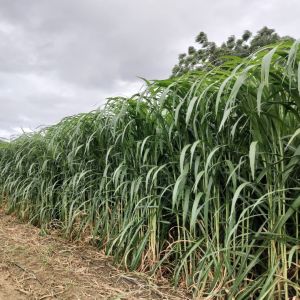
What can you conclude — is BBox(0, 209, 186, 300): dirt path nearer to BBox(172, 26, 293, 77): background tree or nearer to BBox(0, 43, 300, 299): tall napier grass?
BBox(0, 43, 300, 299): tall napier grass

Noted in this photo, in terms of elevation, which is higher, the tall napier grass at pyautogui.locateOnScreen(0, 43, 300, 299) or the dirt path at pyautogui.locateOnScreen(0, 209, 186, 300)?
the tall napier grass at pyautogui.locateOnScreen(0, 43, 300, 299)

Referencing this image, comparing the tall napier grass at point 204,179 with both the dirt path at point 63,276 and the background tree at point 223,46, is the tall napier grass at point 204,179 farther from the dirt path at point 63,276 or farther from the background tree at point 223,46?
the background tree at point 223,46

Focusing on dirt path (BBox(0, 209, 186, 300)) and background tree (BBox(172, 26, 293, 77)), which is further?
background tree (BBox(172, 26, 293, 77))

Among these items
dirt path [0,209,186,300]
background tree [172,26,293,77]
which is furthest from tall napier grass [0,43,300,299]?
background tree [172,26,293,77]

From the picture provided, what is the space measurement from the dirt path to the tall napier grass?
0.40ft

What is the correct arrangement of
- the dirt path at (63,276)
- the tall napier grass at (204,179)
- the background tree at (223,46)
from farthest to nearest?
the background tree at (223,46), the dirt path at (63,276), the tall napier grass at (204,179)

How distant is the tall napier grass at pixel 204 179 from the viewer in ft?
4.56

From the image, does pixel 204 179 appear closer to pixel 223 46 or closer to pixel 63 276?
pixel 63 276

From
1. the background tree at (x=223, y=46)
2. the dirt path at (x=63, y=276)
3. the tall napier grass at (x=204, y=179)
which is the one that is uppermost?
the background tree at (x=223, y=46)

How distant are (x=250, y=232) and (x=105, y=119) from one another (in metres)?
1.42

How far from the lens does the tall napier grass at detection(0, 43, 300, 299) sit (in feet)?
4.56

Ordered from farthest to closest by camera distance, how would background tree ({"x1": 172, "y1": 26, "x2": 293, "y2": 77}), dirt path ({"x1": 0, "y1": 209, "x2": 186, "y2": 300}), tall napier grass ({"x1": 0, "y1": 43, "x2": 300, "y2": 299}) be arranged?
background tree ({"x1": 172, "y1": 26, "x2": 293, "y2": 77}), dirt path ({"x1": 0, "y1": 209, "x2": 186, "y2": 300}), tall napier grass ({"x1": 0, "y1": 43, "x2": 300, "y2": 299})

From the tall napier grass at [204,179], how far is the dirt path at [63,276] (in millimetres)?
121

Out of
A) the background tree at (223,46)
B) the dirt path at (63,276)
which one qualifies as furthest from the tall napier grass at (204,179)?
the background tree at (223,46)
